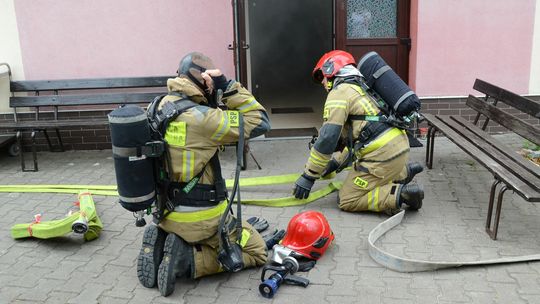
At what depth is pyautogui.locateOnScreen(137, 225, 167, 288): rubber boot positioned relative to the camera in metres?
3.96

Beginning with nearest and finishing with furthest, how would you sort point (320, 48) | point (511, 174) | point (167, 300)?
1. point (167, 300)
2. point (511, 174)
3. point (320, 48)

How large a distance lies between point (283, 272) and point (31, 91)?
4768 millimetres

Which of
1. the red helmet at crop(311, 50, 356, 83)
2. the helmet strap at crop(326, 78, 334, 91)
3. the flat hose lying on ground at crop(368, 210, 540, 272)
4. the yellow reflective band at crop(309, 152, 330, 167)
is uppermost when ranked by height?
the red helmet at crop(311, 50, 356, 83)

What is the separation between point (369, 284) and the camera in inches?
157

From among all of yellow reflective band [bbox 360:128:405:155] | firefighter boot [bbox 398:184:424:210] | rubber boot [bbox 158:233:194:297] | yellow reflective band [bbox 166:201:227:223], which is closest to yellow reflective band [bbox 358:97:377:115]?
yellow reflective band [bbox 360:128:405:155]

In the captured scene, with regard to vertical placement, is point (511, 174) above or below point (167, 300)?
above

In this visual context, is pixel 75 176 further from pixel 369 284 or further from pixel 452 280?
pixel 452 280

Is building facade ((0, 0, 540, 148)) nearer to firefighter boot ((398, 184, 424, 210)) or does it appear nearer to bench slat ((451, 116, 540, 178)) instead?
bench slat ((451, 116, 540, 178))

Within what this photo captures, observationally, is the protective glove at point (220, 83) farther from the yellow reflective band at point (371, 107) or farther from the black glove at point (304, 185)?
the yellow reflective band at point (371, 107)

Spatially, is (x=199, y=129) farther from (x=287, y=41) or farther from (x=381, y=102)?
(x=287, y=41)

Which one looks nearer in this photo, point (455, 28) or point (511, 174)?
point (511, 174)

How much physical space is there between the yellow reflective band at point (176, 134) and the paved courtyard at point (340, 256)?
3.36 feet

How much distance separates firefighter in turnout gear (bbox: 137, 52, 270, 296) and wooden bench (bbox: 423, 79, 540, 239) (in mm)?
1968

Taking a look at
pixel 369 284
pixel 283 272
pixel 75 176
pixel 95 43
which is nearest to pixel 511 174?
pixel 369 284
